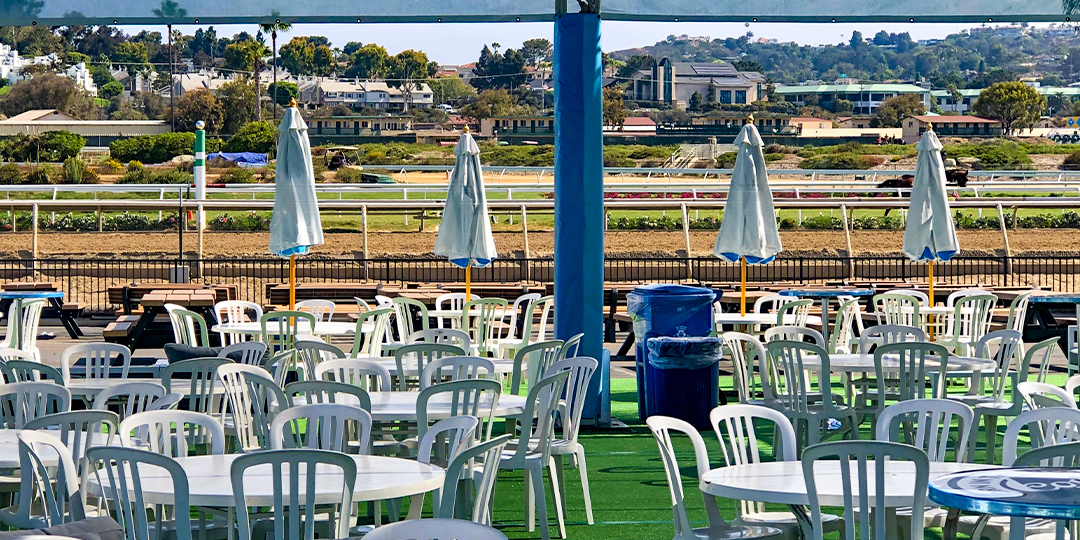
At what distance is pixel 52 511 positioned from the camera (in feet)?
14.6

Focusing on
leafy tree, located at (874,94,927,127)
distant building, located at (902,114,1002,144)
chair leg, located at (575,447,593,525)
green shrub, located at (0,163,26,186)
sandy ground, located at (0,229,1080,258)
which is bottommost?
chair leg, located at (575,447,593,525)

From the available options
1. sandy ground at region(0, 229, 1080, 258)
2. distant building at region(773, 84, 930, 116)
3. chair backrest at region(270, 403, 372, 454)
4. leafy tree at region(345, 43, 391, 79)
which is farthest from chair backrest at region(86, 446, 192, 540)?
leafy tree at region(345, 43, 391, 79)

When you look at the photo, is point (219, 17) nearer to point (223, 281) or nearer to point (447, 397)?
point (447, 397)

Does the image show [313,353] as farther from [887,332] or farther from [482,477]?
[887,332]

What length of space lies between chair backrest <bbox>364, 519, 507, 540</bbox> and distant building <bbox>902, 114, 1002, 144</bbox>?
4820cm

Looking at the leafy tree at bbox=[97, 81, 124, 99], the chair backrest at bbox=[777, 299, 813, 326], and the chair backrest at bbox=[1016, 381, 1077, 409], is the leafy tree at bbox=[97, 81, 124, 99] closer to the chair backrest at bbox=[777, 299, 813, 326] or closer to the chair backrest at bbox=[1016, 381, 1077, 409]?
the chair backrest at bbox=[777, 299, 813, 326]

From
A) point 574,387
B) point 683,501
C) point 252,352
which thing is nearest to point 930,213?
point 574,387

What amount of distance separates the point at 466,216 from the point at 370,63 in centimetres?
4562

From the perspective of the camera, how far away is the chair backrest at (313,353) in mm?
7219

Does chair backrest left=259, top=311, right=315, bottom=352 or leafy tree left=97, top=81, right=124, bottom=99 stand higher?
Result: leafy tree left=97, top=81, right=124, bottom=99

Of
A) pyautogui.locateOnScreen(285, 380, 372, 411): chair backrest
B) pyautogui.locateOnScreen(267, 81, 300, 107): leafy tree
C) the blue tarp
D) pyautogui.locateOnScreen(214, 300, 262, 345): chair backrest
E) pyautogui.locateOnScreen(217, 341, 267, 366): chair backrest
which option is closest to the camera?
pyautogui.locateOnScreen(285, 380, 372, 411): chair backrest

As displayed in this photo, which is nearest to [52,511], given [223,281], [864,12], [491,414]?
[491,414]

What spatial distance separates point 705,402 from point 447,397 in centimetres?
326

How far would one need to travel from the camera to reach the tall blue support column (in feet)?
29.9
